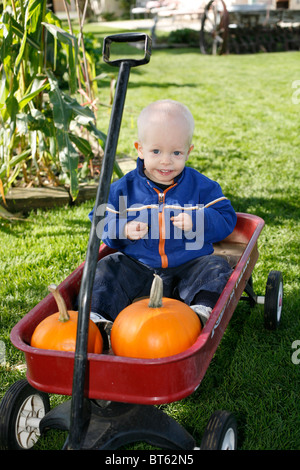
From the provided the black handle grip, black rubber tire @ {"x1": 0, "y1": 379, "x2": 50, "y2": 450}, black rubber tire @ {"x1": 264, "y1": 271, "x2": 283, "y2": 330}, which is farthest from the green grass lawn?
the black handle grip

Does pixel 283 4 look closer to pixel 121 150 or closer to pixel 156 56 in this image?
pixel 156 56

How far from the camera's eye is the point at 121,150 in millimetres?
5695

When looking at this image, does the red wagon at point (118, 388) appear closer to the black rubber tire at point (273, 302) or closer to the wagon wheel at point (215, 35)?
the black rubber tire at point (273, 302)

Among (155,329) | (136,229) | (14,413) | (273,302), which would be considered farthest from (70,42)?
(14,413)

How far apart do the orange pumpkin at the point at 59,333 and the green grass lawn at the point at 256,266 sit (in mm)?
512

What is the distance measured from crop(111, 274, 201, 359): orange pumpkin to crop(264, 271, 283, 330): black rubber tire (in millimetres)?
887

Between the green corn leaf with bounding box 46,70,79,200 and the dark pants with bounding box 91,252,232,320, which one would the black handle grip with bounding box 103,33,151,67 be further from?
the green corn leaf with bounding box 46,70,79,200

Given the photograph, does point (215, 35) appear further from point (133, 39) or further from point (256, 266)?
point (133, 39)

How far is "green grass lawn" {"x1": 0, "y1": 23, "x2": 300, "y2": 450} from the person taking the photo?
2285 millimetres

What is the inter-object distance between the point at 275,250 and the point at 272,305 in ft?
3.26

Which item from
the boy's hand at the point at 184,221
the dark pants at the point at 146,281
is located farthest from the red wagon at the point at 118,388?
the boy's hand at the point at 184,221

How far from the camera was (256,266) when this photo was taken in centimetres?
350

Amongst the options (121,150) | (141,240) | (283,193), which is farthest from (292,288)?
(121,150)

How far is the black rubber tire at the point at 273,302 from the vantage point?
275 centimetres
